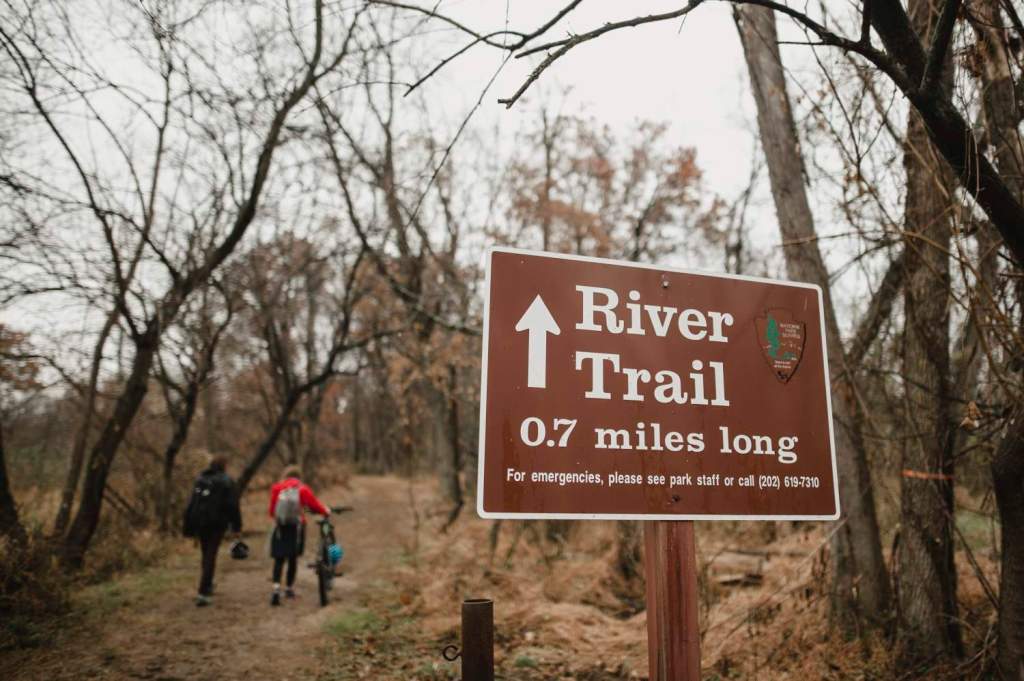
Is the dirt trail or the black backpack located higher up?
the black backpack

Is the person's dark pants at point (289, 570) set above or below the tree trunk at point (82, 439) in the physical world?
below

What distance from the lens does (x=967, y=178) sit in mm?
3043

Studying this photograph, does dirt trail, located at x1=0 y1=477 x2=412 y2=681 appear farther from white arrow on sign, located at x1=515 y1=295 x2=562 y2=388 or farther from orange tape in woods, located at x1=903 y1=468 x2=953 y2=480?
orange tape in woods, located at x1=903 y1=468 x2=953 y2=480

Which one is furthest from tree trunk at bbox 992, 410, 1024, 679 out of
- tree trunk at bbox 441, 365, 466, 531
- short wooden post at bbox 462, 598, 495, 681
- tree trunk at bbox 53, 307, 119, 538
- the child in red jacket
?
tree trunk at bbox 441, 365, 466, 531

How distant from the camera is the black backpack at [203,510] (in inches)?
325

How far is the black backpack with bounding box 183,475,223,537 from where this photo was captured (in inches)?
325

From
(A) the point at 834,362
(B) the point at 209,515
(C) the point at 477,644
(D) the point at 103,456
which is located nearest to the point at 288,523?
(B) the point at 209,515

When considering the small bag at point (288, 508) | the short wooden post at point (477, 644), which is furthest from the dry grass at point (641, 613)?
the short wooden post at point (477, 644)

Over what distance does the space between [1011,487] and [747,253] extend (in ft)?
59.0

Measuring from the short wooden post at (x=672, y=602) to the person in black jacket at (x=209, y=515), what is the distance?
7.41 metres

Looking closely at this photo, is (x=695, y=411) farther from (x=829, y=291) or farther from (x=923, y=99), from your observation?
(x=829, y=291)

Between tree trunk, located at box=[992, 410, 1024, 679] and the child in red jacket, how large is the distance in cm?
699

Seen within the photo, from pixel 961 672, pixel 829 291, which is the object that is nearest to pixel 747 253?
pixel 829 291

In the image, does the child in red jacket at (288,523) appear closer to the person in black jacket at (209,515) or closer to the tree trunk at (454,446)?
the person in black jacket at (209,515)
